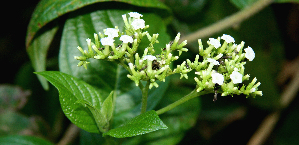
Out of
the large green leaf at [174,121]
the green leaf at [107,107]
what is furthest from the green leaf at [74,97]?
the large green leaf at [174,121]

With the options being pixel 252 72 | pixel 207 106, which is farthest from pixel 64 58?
pixel 252 72

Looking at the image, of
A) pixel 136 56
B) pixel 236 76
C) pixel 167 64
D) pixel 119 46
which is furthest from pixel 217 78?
pixel 119 46

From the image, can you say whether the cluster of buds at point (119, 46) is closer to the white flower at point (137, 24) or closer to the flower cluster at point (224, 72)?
the white flower at point (137, 24)

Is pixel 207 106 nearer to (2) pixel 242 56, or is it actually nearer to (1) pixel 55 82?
(2) pixel 242 56

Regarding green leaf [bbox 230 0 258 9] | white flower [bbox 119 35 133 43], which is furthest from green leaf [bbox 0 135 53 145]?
green leaf [bbox 230 0 258 9]

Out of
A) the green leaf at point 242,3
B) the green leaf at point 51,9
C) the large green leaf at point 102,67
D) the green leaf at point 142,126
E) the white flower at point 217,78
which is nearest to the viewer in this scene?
the green leaf at point 142,126

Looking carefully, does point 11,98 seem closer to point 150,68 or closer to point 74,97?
point 74,97
